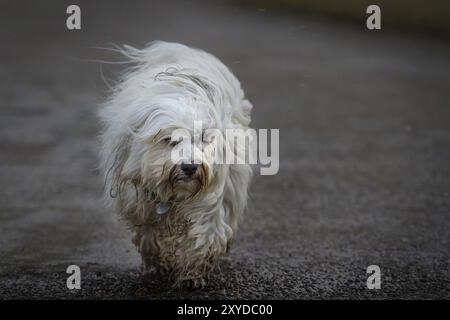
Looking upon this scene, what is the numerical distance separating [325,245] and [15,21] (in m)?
11.0

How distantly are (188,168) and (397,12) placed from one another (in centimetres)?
1234

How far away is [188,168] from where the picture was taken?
4699 millimetres

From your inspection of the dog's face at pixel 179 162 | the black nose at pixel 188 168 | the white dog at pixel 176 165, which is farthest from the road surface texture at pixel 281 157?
the black nose at pixel 188 168

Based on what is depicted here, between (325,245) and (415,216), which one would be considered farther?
(415,216)

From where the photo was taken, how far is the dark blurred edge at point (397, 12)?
15.8 meters

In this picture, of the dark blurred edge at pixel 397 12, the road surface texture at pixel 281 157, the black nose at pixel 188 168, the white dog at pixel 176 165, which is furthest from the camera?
the dark blurred edge at pixel 397 12

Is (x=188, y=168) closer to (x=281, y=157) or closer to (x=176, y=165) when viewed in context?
(x=176, y=165)

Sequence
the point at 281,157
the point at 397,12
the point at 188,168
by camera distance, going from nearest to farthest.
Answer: the point at 188,168 → the point at 281,157 → the point at 397,12

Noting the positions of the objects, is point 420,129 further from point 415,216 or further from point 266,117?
point 415,216

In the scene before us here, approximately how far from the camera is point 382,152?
9414 mm

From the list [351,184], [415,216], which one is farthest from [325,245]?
[351,184]

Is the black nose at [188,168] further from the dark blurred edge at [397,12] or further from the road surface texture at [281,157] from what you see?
the dark blurred edge at [397,12]

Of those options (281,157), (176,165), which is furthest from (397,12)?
(176,165)

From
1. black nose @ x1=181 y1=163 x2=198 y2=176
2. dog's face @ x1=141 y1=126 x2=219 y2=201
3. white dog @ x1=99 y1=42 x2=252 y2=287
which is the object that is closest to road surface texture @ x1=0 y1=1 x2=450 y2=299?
white dog @ x1=99 y1=42 x2=252 y2=287
